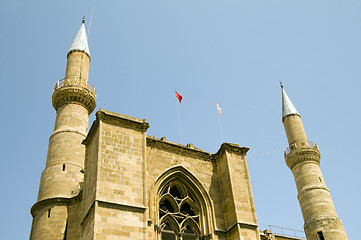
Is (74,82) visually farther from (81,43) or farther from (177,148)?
(177,148)

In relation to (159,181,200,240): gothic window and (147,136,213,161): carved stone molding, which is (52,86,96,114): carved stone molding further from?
(159,181,200,240): gothic window

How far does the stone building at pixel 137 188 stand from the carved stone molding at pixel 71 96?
1.28m

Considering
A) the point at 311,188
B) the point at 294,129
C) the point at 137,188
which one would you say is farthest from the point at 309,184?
the point at 137,188

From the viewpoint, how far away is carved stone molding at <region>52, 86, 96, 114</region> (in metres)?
15.3

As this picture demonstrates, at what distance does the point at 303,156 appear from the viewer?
64.4 feet

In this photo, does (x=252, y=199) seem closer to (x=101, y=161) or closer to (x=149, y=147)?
(x=149, y=147)

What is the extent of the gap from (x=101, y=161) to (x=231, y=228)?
347 cm

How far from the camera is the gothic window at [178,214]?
9766 millimetres

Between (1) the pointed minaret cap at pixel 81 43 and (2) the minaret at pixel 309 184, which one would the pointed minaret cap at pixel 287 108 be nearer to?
(2) the minaret at pixel 309 184

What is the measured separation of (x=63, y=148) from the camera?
13.7m

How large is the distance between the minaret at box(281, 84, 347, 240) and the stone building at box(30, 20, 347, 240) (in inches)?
225

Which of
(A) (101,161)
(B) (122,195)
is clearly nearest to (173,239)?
(B) (122,195)

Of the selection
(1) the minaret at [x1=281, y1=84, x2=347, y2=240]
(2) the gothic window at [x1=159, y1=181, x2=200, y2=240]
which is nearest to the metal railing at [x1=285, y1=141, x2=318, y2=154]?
(1) the minaret at [x1=281, y1=84, x2=347, y2=240]

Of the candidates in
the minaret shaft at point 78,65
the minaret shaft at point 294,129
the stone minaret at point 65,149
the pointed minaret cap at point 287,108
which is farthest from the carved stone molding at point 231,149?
the pointed minaret cap at point 287,108
